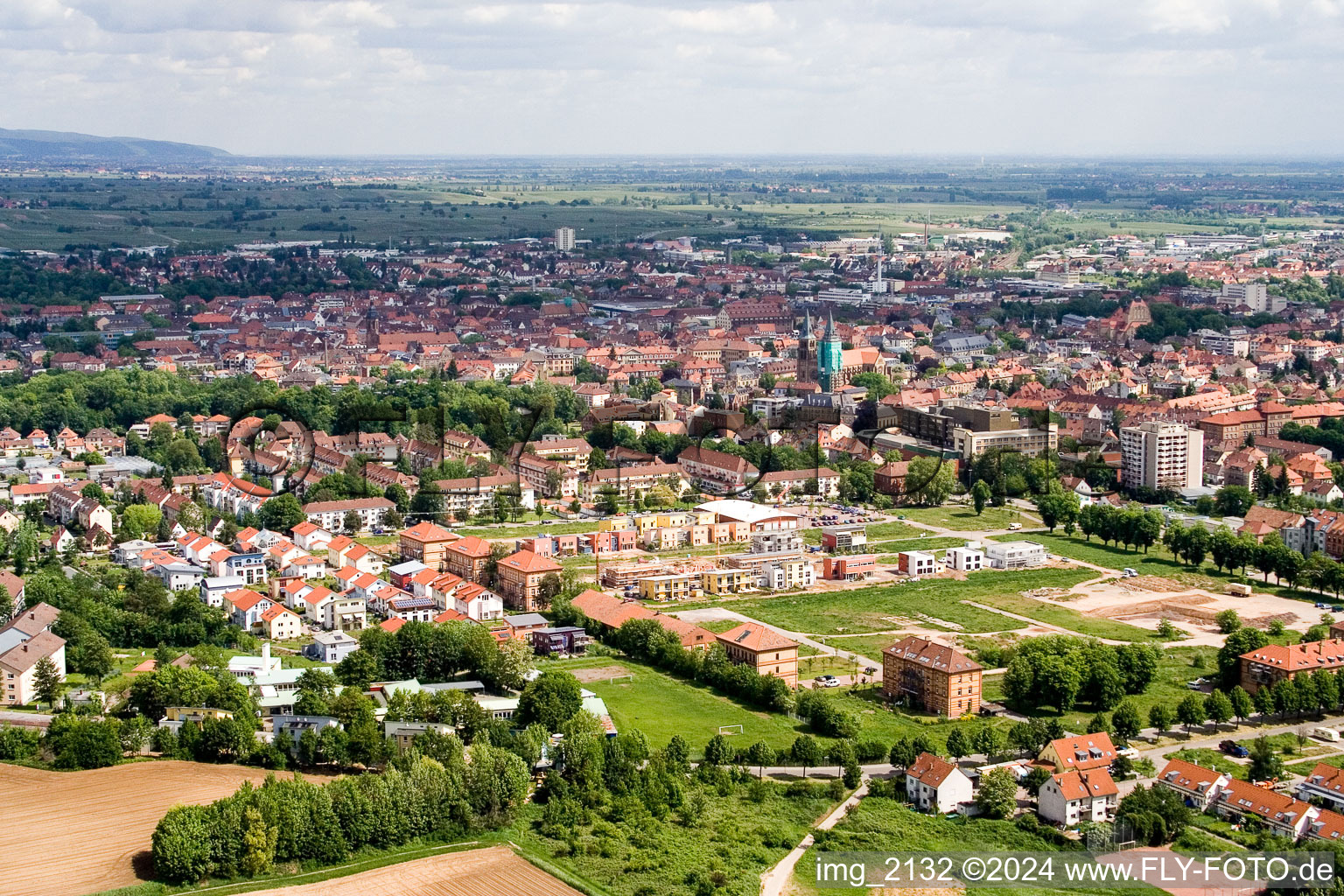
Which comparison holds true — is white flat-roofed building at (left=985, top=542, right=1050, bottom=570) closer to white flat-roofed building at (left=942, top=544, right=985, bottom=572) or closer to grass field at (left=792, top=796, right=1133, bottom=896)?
white flat-roofed building at (left=942, top=544, right=985, bottom=572)

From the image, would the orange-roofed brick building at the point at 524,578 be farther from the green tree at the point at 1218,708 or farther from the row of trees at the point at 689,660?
the green tree at the point at 1218,708

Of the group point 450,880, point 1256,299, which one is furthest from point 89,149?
point 450,880

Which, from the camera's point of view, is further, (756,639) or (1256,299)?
(1256,299)

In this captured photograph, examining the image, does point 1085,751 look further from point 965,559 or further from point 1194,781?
point 965,559

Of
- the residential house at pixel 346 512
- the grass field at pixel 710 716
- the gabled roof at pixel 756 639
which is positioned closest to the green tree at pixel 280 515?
the residential house at pixel 346 512

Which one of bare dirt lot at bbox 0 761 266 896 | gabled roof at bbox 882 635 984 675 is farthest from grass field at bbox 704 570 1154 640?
bare dirt lot at bbox 0 761 266 896
